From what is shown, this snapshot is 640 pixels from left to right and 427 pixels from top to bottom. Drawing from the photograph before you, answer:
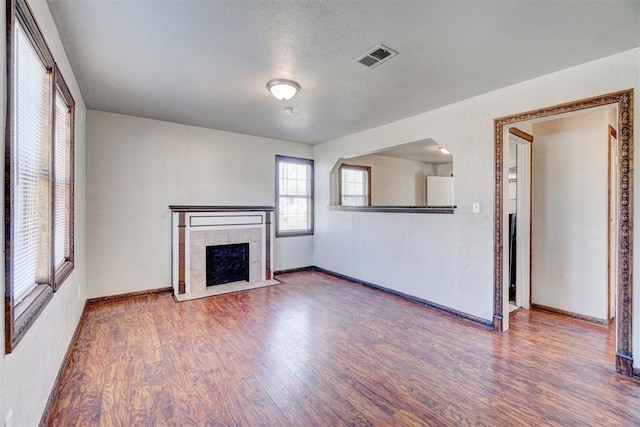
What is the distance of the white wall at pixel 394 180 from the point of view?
6688 mm

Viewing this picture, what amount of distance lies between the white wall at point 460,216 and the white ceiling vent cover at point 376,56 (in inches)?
56.4

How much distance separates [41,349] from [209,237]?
2.85 meters

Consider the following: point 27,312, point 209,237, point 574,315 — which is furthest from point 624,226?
point 209,237

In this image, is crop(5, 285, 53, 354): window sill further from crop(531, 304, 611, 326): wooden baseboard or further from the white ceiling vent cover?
crop(531, 304, 611, 326): wooden baseboard

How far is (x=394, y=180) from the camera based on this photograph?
7012mm

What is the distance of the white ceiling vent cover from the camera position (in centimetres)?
234

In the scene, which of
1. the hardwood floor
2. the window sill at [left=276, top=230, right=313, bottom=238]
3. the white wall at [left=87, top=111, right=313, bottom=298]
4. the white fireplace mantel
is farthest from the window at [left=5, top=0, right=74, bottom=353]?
the window sill at [left=276, top=230, right=313, bottom=238]

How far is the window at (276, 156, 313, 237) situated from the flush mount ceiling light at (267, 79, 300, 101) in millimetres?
2601

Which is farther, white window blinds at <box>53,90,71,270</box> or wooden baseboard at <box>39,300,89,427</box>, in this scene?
white window blinds at <box>53,90,71,270</box>

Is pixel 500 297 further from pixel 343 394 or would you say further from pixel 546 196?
pixel 343 394

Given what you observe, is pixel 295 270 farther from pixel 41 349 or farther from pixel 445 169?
pixel 445 169

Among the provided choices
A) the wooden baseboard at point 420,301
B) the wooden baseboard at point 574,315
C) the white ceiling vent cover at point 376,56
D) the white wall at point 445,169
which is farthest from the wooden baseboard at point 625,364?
the white wall at point 445,169

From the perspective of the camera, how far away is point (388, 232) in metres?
4.46

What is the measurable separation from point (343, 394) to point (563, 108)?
3.03 meters
